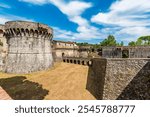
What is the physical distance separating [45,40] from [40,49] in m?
2.79

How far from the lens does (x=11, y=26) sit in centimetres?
Answer: 2703

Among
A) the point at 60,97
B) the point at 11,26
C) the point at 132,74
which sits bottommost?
the point at 60,97

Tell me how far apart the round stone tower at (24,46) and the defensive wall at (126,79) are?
16.7m

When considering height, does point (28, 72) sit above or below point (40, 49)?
below

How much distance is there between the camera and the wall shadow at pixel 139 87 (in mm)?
12750

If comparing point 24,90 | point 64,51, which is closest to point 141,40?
point 64,51

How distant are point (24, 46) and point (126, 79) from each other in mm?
21532

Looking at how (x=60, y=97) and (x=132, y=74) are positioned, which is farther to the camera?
(x=60, y=97)

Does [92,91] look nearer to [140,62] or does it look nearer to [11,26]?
[140,62]

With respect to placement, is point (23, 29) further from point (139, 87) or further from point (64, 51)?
point (139, 87)

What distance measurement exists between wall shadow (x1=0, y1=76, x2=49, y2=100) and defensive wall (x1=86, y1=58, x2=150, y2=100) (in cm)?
758

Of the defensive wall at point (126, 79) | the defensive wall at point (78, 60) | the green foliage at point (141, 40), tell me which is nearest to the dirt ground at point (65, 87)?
the defensive wall at point (126, 79)

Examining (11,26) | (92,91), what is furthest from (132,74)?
(11,26)

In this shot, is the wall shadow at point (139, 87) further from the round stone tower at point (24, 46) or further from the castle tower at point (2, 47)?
the castle tower at point (2, 47)
